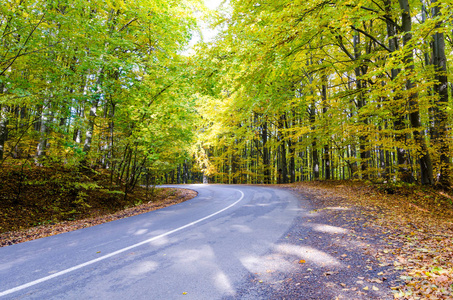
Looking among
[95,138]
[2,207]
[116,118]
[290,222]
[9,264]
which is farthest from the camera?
[95,138]

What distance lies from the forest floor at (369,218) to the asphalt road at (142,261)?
1.47 metres

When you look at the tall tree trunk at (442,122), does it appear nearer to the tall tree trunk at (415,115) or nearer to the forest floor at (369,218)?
the tall tree trunk at (415,115)

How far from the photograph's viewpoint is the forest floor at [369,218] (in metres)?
3.12

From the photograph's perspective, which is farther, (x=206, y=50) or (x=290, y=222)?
(x=206, y=50)

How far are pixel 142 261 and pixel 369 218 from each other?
6.24 meters

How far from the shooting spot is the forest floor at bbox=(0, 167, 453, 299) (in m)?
3.12

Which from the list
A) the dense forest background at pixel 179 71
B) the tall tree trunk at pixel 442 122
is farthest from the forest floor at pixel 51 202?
the tall tree trunk at pixel 442 122

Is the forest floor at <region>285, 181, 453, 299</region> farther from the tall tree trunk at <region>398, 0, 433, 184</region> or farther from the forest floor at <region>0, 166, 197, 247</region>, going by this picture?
the forest floor at <region>0, 166, 197, 247</region>

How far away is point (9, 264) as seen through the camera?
13.4 feet

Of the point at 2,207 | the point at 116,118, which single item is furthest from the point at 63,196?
the point at 116,118

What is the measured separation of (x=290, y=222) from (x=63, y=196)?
10665 millimetres

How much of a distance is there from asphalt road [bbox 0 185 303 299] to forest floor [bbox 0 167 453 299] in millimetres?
1468

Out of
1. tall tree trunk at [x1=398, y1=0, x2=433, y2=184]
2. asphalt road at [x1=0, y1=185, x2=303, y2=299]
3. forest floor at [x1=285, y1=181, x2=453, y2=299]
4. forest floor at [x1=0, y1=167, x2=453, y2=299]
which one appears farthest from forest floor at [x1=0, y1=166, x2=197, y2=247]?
tall tree trunk at [x1=398, y1=0, x2=433, y2=184]

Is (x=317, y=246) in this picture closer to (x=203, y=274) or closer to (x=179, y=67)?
(x=203, y=274)
